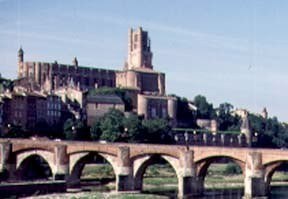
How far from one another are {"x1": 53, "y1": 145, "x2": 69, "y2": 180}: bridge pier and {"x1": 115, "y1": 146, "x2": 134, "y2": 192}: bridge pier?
4977mm

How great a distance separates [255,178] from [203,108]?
78.8 metres

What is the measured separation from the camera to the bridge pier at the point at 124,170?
5984 centimetres

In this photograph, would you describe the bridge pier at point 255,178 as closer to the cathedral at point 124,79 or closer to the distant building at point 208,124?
the cathedral at point 124,79

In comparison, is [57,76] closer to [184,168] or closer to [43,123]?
[43,123]

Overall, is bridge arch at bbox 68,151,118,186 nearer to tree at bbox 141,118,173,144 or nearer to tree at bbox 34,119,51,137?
tree at bbox 34,119,51,137

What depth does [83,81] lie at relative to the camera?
127m

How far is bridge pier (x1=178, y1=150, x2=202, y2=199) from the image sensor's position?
2301 inches

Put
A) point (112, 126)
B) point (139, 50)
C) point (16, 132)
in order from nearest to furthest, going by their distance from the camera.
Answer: point (16, 132) < point (112, 126) < point (139, 50)

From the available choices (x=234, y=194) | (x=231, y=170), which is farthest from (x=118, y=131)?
(x=234, y=194)

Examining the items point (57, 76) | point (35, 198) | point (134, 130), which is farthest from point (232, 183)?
point (57, 76)

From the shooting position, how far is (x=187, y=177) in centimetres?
5859

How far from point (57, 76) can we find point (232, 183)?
52.5 m

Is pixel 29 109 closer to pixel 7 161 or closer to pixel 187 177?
pixel 7 161

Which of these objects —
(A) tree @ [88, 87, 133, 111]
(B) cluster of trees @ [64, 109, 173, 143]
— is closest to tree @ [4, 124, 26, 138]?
(B) cluster of trees @ [64, 109, 173, 143]
